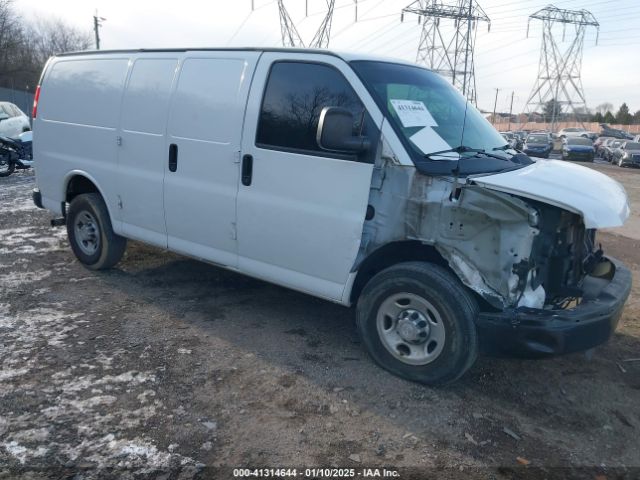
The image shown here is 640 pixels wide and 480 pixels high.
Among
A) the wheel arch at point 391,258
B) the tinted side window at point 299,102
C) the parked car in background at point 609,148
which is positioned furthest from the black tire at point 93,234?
the parked car in background at point 609,148

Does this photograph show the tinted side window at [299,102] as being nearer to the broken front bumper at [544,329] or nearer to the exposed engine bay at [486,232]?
the exposed engine bay at [486,232]

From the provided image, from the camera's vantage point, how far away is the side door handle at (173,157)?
191 inches

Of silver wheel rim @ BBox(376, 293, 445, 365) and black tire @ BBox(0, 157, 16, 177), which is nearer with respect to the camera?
silver wheel rim @ BBox(376, 293, 445, 365)

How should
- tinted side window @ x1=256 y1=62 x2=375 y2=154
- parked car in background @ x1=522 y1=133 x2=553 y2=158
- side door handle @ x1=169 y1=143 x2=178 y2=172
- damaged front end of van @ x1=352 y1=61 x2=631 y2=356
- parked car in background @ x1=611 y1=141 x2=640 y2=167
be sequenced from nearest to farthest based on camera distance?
damaged front end of van @ x1=352 y1=61 x2=631 y2=356
tinted side window @ x1=256 y1=62 x2=375 y2=154
side door handle @ x1=169 y1=143 x2=178 y2=172
parked car in background @ x1=611 y1=141 x2=640 y2=167
parked car in background @ x1=522 y1=133 x2=553 y2=158

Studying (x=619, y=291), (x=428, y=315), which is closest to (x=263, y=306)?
(x=428, y=315)

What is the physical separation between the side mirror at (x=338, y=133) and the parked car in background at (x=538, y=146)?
84.2 ft

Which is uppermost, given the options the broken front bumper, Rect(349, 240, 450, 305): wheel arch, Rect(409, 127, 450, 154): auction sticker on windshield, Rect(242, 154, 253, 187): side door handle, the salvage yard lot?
Rect(409, 127, 450, 154): auction sticker on windshield

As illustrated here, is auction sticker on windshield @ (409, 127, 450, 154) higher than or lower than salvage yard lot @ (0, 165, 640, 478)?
higher

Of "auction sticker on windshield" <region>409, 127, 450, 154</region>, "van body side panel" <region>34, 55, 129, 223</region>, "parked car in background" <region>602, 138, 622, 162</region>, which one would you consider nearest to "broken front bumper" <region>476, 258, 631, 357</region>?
"auction sticker on windshield" <region>409, 127, 450, 154</region>

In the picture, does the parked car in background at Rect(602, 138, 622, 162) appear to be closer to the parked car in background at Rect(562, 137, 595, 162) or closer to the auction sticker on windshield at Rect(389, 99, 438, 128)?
the parked car in background at Rect(562, 137, 595, 162)

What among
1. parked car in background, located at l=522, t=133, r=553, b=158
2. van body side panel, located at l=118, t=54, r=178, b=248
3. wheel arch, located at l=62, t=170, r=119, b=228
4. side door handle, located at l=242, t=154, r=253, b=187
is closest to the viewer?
side door handle, located at l=242, t=154, r=253, b=187

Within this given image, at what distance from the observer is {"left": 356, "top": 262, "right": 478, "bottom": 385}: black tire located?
3.50 metres

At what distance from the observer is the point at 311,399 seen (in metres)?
3.60

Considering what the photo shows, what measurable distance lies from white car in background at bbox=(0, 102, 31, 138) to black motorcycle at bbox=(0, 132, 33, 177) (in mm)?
1801
